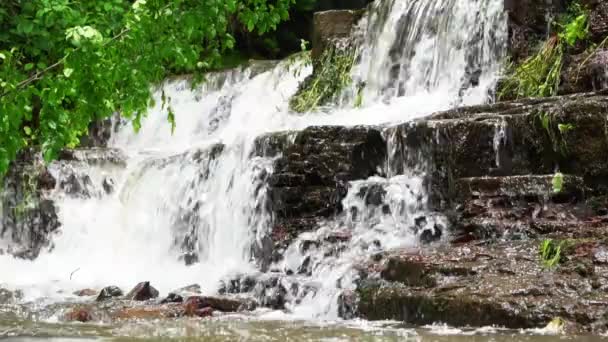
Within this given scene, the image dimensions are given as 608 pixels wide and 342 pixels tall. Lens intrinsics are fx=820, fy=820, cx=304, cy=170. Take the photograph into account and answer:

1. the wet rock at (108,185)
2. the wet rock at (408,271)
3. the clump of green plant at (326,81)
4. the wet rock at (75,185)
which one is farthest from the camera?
the clump of green plant at (326,81)

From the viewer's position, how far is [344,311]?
6.41m

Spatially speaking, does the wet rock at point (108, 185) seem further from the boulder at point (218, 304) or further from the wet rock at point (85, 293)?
the boulder at point (218, 304)

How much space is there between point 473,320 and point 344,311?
50.2 inches

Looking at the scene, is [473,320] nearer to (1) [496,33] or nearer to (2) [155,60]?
(2) [155,60]

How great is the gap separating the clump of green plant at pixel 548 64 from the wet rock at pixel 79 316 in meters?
6.11

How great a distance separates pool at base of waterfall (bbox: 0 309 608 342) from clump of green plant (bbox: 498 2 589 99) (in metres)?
5.21

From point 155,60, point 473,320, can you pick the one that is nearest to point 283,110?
point 473,320

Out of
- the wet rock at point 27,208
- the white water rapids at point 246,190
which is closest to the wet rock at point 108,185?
the white water rapids at point 246,190

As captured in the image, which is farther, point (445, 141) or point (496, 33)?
point (496, 33)

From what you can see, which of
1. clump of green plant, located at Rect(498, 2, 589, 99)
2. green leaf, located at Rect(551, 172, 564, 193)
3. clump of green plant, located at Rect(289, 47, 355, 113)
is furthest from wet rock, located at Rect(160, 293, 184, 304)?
clump of green plant, located at Rect(289, 47, 355, 113)

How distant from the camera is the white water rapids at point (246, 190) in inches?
331

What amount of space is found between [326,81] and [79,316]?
8.45 metres

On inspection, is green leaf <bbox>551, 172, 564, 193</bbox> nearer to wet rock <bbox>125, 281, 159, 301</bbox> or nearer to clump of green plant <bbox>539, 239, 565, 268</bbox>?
clump of green plant <bbox>539, 239, 565, 268</bbox>

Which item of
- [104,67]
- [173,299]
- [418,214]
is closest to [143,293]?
[173,299]
